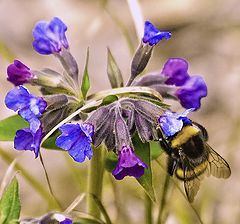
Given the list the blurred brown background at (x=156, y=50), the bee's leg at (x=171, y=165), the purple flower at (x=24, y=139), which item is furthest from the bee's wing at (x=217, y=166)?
the blurred brown background at (x=156, y=50)

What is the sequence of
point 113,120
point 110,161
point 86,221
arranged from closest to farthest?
point 113,120, point 86,221, point 110,161

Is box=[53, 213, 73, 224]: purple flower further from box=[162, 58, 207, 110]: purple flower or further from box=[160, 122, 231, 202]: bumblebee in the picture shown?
box=[162, 58, 207, 110]: purple flower

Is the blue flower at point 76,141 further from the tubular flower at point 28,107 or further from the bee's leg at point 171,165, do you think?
the bee's leg at point 171,165

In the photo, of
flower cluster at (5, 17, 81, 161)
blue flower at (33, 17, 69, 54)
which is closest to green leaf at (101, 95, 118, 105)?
flower cluster at (5, 17, 81, 161)

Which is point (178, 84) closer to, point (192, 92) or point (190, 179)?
point (192, 92)

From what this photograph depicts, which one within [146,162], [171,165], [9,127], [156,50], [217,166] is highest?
[9,127]

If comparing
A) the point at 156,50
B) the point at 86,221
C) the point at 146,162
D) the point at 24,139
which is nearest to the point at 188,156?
the point at 146,162
